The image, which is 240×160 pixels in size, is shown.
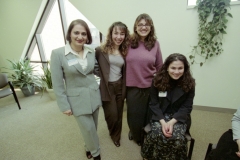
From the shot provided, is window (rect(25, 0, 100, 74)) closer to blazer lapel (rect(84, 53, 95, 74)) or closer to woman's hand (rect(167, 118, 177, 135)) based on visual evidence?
blazer lapel (rect(84, 53, 95, 74))

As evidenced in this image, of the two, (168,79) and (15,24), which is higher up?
(15,24)

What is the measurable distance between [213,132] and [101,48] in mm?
2016

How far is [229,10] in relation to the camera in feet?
6.39

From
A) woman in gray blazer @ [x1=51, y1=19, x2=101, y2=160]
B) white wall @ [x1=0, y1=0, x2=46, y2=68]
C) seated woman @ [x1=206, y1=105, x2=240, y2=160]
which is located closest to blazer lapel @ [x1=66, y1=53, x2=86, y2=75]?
woman in gray blazer @ [x1=51, y1=19, x2=101, y2=160]

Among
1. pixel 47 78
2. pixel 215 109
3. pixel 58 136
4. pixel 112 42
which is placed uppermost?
pixel 112 42

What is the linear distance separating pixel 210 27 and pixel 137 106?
1648 mm

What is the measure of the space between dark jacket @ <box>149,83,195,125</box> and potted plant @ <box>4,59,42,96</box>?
3.18 metres

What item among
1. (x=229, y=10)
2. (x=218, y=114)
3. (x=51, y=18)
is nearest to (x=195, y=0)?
(x=229, y=10)

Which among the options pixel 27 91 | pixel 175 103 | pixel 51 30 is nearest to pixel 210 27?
pixel 175 103

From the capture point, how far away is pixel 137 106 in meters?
1.56

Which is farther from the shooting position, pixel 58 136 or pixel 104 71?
pixel 58 136

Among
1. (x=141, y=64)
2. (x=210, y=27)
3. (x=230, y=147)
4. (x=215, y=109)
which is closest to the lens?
(x=230, y=147)

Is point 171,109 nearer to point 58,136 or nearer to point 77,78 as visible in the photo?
point 77,78

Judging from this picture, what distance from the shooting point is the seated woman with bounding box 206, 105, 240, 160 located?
0.98m
